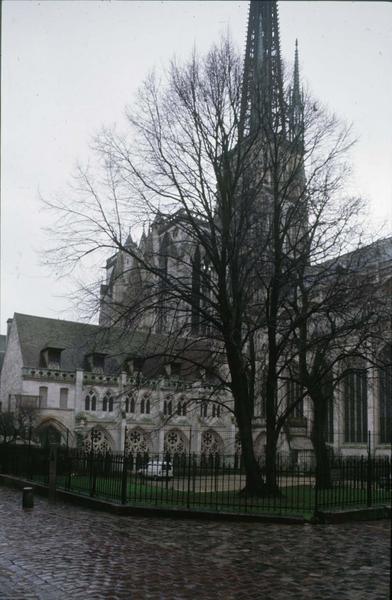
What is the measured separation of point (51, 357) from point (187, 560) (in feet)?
130

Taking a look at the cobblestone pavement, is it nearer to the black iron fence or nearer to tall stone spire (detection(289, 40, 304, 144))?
the black iron fence

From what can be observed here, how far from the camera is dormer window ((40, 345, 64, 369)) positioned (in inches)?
1865

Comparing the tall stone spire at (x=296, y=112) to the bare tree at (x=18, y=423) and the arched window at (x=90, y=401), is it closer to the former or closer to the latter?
the bare tree at (x=18, y=423)

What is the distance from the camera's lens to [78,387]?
1865 inches

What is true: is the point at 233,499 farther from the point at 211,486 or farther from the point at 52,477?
the point at 52,477

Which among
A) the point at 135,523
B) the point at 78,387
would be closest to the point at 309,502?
the point at 135,523

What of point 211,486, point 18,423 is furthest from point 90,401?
point 211,486

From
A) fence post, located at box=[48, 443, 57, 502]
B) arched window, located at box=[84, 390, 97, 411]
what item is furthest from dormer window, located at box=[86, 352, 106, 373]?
fence post, located at box=[48, 443, 57, 502]

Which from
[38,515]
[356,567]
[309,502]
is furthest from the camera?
[309,502]

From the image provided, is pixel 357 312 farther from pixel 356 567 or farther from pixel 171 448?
pixel 171 448

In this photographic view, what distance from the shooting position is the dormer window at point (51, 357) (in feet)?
155

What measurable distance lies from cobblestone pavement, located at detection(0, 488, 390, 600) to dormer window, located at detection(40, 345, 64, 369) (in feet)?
111

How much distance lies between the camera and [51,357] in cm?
4775

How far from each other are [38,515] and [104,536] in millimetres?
3592
